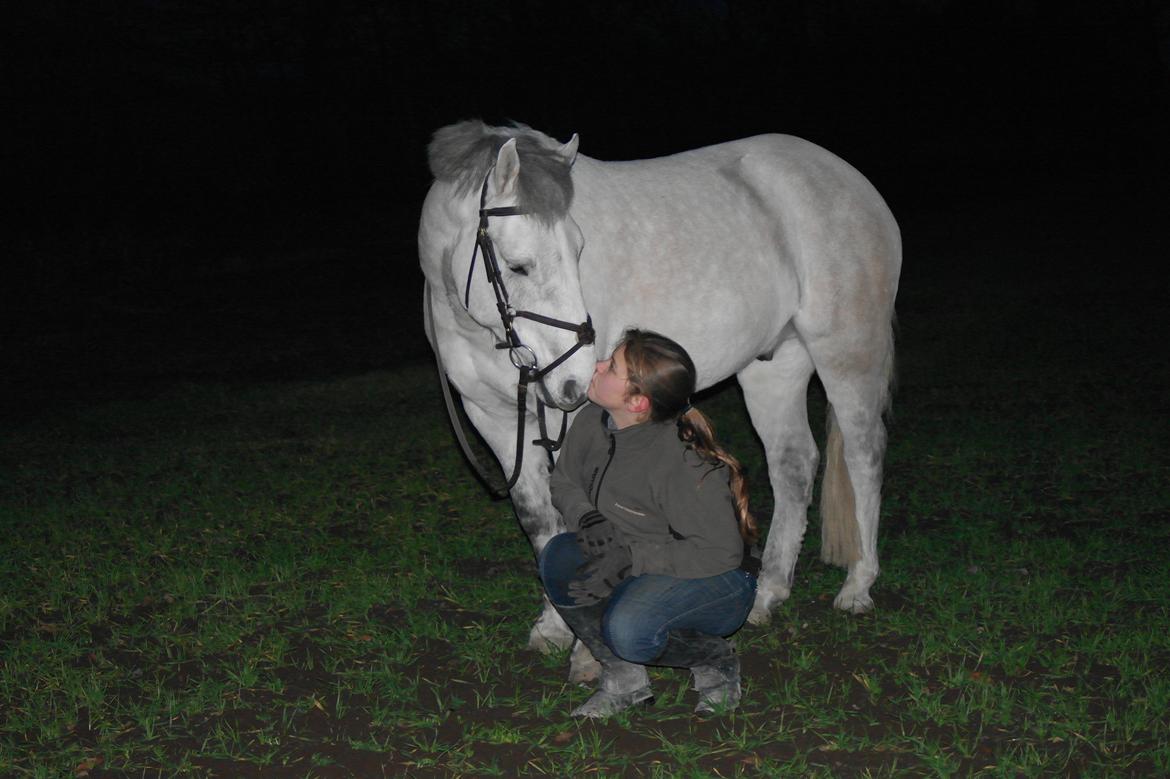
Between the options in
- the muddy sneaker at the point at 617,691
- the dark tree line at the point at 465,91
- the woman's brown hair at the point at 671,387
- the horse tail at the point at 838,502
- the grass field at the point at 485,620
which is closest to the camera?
the woman's brown hair at the point at 671,387

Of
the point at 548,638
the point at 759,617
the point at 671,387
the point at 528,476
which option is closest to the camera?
the point at 671,387

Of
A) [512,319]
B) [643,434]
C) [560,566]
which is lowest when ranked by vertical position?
[560,566]

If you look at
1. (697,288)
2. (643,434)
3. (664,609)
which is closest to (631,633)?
(664,609)

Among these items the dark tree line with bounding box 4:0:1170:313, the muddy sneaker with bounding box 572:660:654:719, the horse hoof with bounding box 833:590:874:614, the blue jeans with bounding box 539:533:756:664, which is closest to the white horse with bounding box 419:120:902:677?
the horse hoof with bounding box 833:590:874:614

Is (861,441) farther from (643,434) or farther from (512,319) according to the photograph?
(512,319)

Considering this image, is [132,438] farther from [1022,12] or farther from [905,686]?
[1022,12]

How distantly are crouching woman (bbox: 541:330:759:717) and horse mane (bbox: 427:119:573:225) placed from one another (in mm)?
494

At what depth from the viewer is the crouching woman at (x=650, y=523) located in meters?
3.22

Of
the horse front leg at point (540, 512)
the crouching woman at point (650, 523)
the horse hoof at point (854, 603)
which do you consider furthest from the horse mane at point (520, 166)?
the horse hoof at point (854, 603)

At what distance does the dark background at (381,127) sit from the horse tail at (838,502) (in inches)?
321

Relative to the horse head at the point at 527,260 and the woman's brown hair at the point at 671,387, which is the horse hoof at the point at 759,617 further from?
the horse head at the point at 527,260

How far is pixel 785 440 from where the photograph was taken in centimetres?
480

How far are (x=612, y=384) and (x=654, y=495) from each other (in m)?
0.38

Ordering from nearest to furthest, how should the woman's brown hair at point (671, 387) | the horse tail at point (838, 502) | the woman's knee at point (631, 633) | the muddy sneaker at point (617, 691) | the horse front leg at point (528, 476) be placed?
1. the woman's brown hair at point (671, 387)
2. the woman's knee at point (631, 633)
3. the muddy sneaker at point (617, 691)
4. the horse front leg at point (528, 476)
5. the horse tail at point (838, 502)
